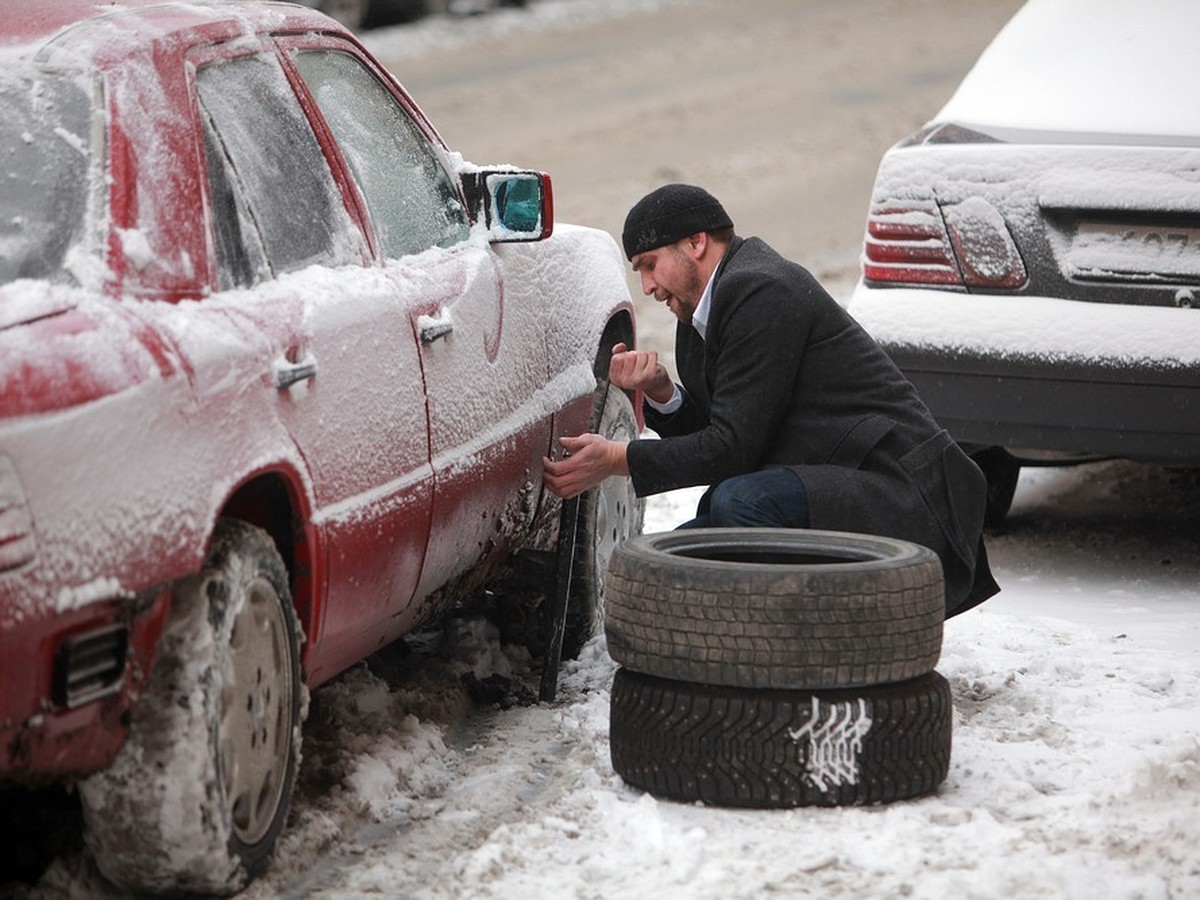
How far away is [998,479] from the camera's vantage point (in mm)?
7547

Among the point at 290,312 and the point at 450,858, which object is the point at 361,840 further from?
the point at 290,312

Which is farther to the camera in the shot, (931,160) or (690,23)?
(690,23)

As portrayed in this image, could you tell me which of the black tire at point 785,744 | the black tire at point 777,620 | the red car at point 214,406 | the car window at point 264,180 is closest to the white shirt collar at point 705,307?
the red car at point 214,406

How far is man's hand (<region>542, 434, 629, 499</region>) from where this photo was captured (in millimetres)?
5383

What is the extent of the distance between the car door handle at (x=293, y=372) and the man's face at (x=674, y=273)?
4.71 feet

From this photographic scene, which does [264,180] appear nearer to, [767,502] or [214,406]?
[214,406]

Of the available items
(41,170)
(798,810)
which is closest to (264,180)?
(41,170)

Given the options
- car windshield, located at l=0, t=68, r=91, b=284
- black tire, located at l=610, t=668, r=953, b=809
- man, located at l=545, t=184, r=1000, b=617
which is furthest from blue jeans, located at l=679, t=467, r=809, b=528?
car windshield, located at l=0, t=68, r=91, b=284

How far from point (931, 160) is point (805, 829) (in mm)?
2904

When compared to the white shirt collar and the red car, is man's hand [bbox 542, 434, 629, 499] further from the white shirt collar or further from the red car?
the white shirt collar

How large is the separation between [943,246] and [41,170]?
3.37m

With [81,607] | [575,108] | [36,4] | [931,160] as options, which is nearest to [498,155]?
[575,108]

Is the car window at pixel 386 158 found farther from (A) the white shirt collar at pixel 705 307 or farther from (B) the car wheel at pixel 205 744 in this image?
(B) the car wheel at pixel 205 744

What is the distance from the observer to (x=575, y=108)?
17.4 m
